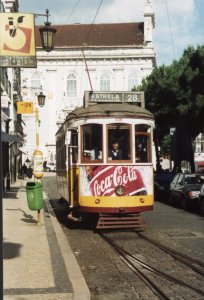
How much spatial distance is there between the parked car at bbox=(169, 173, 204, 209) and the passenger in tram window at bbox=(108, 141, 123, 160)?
26.4 feet

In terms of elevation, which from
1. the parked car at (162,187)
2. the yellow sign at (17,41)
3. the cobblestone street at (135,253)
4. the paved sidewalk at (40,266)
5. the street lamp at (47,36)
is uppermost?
the street lamp at (47,36)

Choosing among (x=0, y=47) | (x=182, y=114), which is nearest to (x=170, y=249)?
(x=0, y=47)

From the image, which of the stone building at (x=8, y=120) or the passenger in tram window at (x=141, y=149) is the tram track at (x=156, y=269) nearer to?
the passenger in tram window at (x=141, y=149)

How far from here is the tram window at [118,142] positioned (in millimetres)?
14695

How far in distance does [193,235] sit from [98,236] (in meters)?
2.33

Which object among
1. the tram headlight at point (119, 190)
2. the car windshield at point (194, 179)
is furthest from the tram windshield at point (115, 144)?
the car windshield at point (194, 179)

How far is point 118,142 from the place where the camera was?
48.5ft

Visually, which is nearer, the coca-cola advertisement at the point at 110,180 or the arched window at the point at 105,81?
the coca-cola advertisement at the point at 110,180

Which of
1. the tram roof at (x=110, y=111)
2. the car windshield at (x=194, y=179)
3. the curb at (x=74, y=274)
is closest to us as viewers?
the curb at (x=74, y=274)

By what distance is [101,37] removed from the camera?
320 feet

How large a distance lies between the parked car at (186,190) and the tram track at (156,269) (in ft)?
32.1

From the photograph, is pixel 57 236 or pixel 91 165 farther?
pixel 91 165

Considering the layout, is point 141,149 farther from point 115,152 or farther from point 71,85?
point 71,85

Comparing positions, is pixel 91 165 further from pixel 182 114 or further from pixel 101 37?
pixel 101 37
